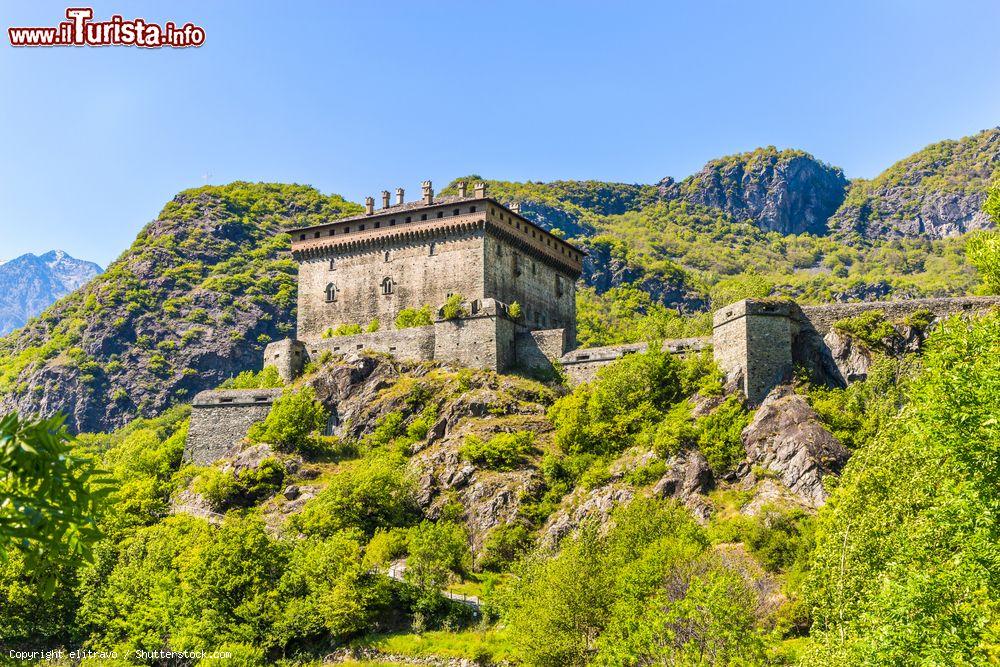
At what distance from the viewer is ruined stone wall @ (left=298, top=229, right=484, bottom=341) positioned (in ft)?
236

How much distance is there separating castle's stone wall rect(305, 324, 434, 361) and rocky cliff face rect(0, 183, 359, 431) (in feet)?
232

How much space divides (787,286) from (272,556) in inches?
5095

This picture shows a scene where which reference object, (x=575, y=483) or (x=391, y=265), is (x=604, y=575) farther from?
(x=391, y=265)

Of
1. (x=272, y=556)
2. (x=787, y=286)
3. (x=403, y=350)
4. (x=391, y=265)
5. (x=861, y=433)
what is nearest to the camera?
(x=861, y=433)

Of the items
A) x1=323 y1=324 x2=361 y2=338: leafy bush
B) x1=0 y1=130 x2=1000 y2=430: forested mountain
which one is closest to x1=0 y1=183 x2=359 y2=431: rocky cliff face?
x1=0 y1=130 x2=1000 y2=430: forested mountain

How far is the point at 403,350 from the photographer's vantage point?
6862 centimetres

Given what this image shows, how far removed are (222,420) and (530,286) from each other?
25.0 metres

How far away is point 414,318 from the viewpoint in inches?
2798

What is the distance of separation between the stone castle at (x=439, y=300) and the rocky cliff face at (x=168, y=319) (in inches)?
2668

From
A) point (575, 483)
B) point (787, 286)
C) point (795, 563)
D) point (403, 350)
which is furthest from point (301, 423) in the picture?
point (787, 286)

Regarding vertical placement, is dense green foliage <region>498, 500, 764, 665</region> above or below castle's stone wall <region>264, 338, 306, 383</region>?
below

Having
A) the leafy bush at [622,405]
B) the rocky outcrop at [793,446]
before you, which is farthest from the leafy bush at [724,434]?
the leafy bush at [622,405]

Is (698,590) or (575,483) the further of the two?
(575,483)

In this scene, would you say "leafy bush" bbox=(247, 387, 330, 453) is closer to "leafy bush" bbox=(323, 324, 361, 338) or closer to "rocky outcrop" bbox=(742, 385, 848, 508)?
"leafy bush" bbox=(323, 324, 361, 338)
